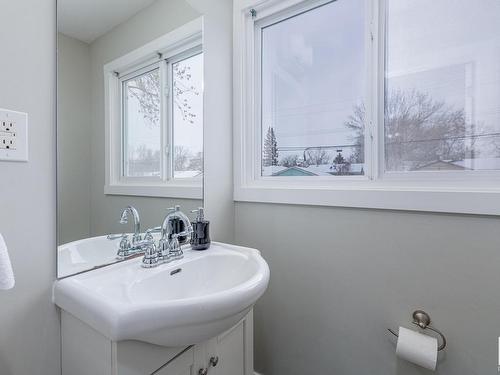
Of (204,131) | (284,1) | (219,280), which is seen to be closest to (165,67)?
(204,131)

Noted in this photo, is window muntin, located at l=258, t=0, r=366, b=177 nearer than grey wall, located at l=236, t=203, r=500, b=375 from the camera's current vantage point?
No

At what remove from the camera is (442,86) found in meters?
1.01

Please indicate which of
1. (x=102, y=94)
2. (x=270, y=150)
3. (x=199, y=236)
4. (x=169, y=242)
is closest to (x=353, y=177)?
(x=270, y=150)

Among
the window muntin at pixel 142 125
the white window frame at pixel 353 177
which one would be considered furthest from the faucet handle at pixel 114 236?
the white window frame at pixel 353 177

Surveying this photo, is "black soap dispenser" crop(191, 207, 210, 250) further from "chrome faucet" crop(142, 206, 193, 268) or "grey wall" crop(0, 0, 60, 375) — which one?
"grey wall" crop(0, 0, 60, 375)

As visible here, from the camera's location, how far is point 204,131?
1277mm

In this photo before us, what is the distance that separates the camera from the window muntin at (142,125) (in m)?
1.01

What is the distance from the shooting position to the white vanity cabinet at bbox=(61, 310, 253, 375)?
0.62 metres

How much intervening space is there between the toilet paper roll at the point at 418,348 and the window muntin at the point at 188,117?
42.8 inches

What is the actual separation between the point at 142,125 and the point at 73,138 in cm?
30

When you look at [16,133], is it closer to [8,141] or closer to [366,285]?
[8,141]

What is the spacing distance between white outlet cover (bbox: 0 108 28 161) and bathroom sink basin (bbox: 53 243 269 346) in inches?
14.4

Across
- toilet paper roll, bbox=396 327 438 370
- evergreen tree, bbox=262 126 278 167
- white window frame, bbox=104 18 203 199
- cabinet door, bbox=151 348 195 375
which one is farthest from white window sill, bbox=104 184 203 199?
toilet paper roll, bbox=396 327 438 370

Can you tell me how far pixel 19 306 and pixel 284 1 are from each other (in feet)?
5.27
